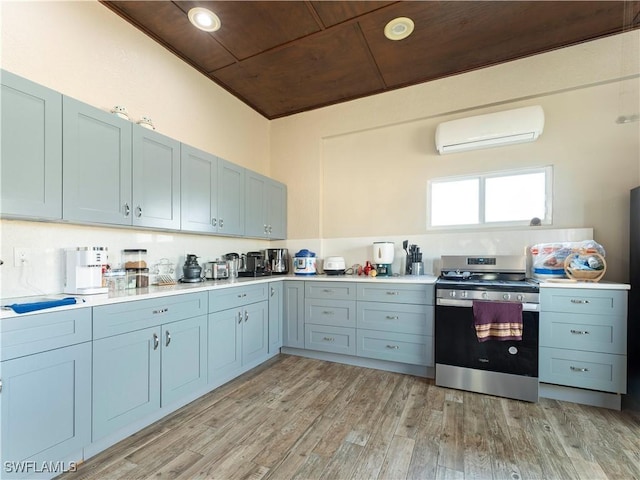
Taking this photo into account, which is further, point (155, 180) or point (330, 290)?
point (330, 290)

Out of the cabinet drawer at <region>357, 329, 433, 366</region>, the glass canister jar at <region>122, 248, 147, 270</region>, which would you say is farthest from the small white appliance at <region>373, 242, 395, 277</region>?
the glass canister jar at <region>122, 248, 147, 270</region>

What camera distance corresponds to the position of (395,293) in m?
2.74

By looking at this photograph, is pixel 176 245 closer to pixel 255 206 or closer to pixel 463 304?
pixel 255 206

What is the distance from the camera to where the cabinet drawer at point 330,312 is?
294cm

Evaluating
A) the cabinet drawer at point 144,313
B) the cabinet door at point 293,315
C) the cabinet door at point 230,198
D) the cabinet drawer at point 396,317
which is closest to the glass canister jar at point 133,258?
the cabinet drawer at point 144,313

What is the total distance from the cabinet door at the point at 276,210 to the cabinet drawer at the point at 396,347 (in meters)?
1.65

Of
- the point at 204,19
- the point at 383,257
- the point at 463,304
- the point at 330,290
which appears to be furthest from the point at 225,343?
the point at 204,19

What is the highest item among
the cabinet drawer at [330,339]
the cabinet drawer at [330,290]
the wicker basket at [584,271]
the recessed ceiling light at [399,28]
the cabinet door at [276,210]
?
the recessed ceiling light at [399,28]

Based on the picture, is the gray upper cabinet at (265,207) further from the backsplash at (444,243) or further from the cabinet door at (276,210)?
the backsplash at (444,243)

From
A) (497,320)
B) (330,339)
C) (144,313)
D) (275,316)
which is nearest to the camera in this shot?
(144,313)

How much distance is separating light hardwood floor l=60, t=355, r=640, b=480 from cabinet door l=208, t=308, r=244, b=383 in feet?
0.55

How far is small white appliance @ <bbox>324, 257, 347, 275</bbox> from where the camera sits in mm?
3385

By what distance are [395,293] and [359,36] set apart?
232 centimetres

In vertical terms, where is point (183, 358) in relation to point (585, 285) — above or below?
below
